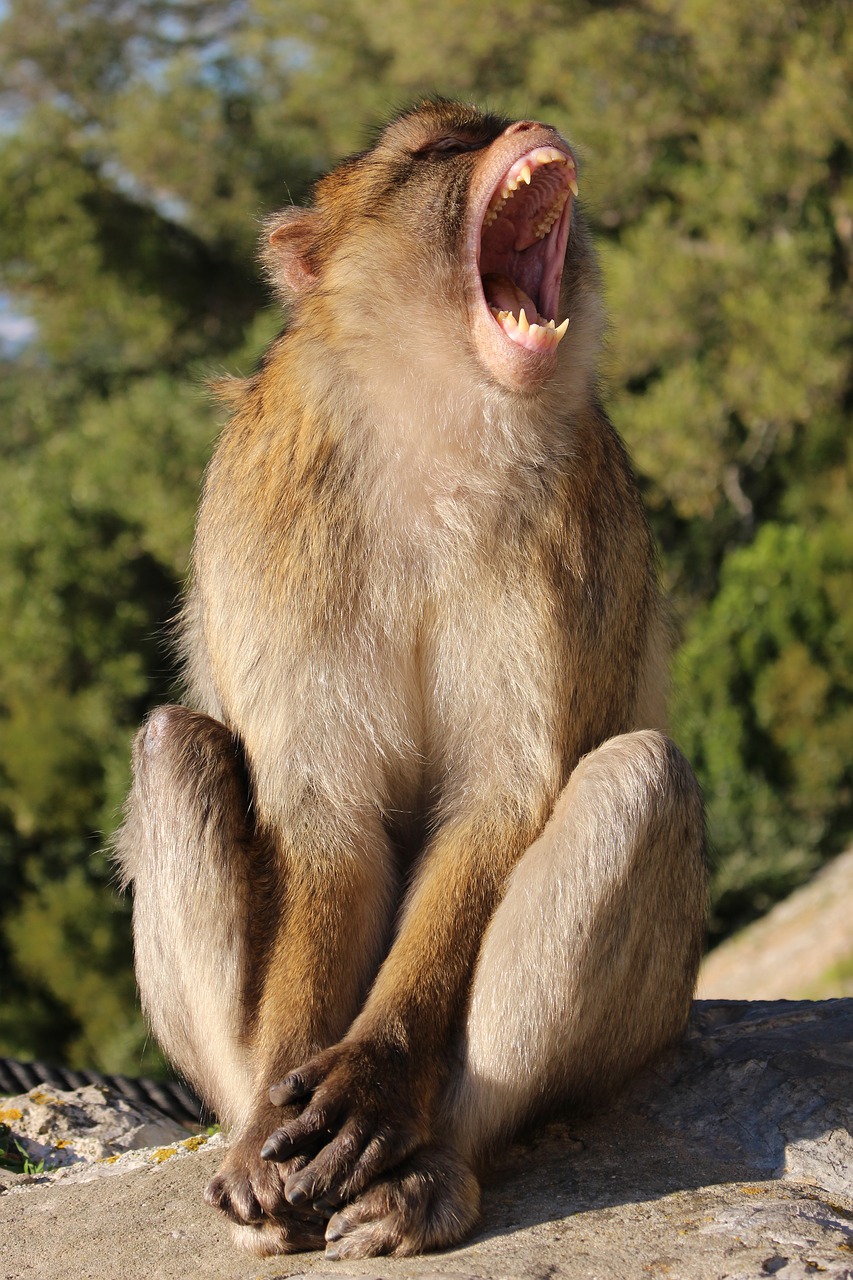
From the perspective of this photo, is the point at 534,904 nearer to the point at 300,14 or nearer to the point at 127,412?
the point at 127,412

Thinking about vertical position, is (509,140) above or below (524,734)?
above

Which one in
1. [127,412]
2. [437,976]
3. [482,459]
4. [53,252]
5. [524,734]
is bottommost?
[437,976]

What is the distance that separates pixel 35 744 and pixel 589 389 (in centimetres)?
1024

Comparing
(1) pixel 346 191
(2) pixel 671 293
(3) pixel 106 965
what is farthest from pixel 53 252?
(1) pixel 346 191

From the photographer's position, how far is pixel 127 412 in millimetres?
13750

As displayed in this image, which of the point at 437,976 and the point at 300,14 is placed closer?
the point at 437,976

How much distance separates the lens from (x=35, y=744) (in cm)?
1247

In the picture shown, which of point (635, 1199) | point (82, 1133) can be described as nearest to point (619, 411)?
point (82, 1133)

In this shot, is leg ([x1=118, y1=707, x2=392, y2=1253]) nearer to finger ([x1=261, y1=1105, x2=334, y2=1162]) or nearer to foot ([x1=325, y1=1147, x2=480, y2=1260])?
finger ([x1=261, y1=1105, x2=334, y2=1162])

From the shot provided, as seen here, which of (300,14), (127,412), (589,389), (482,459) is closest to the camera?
(482,459)

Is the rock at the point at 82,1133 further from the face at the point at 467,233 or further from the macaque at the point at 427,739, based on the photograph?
the face at the point at 467,233

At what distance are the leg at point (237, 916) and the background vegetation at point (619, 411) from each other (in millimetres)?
8289

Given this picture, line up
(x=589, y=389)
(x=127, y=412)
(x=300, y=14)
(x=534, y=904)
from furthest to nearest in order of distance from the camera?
(x=300, y=14) < (x=127, y=412) < (x=589, y=389) < (x=534, y=904)

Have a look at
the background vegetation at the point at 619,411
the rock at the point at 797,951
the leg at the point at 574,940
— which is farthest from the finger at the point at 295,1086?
the background vegetation at the point at 619,411
